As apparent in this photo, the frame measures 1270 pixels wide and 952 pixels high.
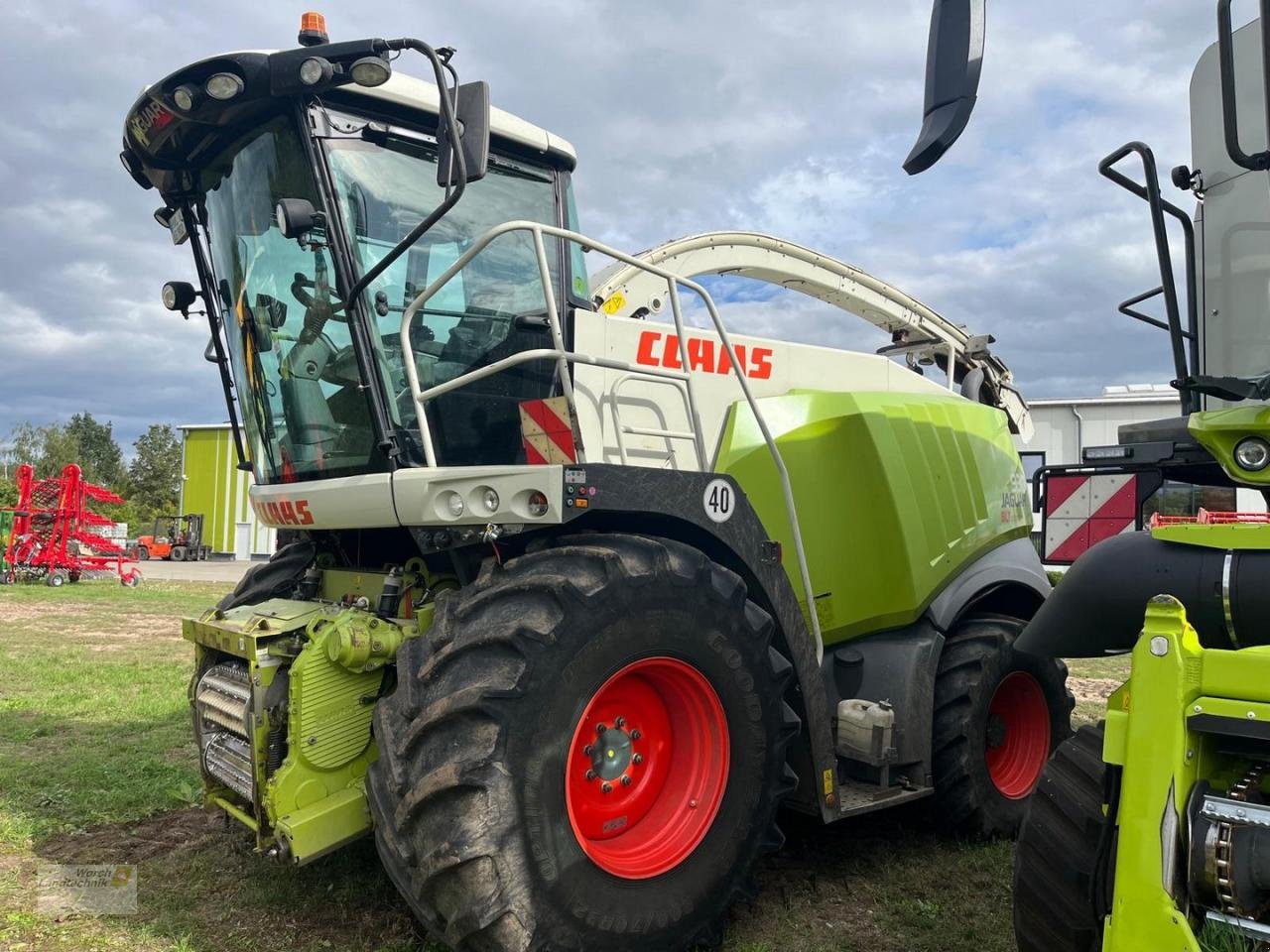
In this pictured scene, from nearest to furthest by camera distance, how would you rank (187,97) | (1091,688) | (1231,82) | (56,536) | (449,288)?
(1231,82)
(187,97)
(449,288)
(1091,688)
(56,536)

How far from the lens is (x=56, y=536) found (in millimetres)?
21172

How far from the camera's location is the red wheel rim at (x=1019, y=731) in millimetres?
5102

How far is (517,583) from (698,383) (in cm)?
151

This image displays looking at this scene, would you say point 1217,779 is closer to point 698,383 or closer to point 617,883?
point 617,883

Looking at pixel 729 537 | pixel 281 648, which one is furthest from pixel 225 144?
pixel 729 537

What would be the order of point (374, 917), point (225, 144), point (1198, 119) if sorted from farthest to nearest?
point (225, 144)
point (374, 917)
point (1198, 119)

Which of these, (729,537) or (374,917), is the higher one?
(729,537)

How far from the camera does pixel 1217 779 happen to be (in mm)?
2121

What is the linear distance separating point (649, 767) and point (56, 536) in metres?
21.8

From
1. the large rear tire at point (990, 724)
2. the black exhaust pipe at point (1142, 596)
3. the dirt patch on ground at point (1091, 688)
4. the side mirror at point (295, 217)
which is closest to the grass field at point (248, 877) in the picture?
the large rear tire at point (990, 724)

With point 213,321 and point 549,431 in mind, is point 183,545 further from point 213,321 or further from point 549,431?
point 549,431

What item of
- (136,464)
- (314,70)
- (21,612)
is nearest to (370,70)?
(314,70)

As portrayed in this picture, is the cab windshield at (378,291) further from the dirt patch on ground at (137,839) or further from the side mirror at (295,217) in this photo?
the dirt patch on ground at (137,839)

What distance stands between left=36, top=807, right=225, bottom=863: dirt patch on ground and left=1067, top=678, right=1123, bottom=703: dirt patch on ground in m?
7.16
